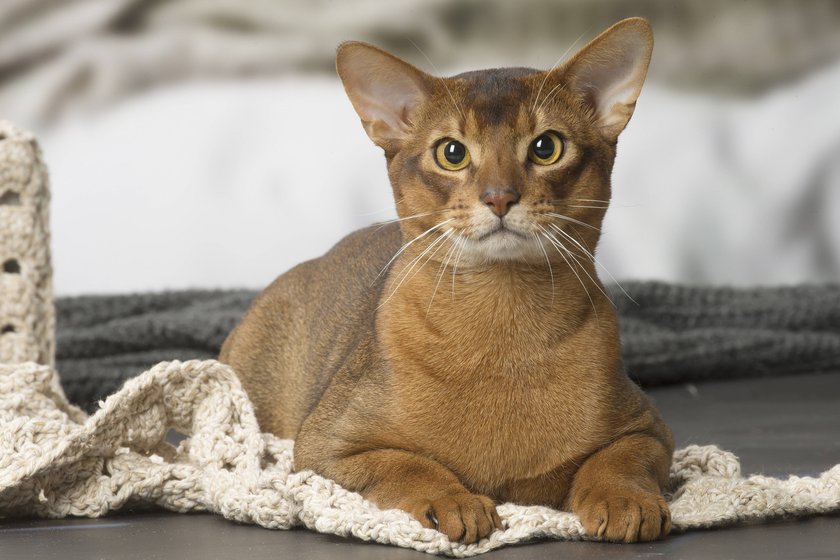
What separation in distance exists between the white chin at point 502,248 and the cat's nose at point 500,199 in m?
0.04

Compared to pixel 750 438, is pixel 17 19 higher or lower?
higher

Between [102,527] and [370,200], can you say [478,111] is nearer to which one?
[102,527]

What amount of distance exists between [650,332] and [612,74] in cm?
163

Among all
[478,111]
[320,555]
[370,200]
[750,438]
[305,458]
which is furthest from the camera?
[370,200]

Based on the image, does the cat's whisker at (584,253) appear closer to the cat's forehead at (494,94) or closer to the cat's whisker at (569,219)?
the cat's whisker at (569,219)

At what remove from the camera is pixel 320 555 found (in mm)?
1574

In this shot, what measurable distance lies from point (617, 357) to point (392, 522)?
1.44ft

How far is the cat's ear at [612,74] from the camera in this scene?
1844 mm

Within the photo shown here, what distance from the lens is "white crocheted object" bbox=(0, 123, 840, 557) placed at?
1649 millimetres

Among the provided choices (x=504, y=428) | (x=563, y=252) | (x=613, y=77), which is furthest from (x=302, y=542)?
(x=613, y=77)

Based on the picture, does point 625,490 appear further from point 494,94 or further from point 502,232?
point 494,94

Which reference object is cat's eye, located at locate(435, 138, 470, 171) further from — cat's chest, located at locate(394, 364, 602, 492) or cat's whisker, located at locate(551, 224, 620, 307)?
cat's chest, located at locate(394, 364, 602, 492)

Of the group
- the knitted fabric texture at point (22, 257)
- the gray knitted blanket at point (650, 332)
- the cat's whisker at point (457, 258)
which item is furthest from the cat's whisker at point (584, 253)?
the gray knitted blanket at point (650, 332)

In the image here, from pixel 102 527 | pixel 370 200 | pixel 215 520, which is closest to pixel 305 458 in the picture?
pixel 215 520
